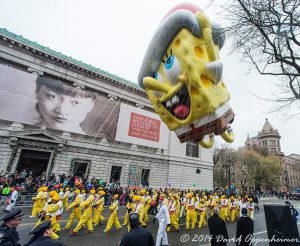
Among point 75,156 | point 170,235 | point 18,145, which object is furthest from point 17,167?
point 170,235

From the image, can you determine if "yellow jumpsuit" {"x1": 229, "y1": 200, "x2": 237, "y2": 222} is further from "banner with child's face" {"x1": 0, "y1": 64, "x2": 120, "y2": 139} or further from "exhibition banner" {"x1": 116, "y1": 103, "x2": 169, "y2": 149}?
"banner with child's face" {"x1": 0, "y1": 64, "x2": 120, "y2": 139}

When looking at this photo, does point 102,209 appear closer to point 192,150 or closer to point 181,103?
point 181,103

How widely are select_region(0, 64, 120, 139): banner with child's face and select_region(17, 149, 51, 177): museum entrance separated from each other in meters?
2.89

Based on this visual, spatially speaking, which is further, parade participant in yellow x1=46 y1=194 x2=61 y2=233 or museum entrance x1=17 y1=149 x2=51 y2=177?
museum entrance x1=17 y1=149 x2=51 y2=177

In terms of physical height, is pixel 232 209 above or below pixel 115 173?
below

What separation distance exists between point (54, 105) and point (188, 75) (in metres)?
18.4

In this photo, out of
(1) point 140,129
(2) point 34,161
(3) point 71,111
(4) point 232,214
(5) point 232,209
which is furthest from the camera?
(1) point 140,129

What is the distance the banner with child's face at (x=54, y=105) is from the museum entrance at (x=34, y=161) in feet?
9.47

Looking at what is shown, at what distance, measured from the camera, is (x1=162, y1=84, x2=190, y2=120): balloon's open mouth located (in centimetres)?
345

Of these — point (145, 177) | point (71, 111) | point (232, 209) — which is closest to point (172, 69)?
point (232, 209)

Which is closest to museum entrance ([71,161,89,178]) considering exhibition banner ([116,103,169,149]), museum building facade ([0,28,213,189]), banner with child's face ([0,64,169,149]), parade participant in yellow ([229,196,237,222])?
museum building facade ([0,28,213,189])

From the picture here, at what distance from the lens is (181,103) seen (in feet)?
11.8

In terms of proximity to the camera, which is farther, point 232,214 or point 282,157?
point 282,157

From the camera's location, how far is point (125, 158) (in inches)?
880
